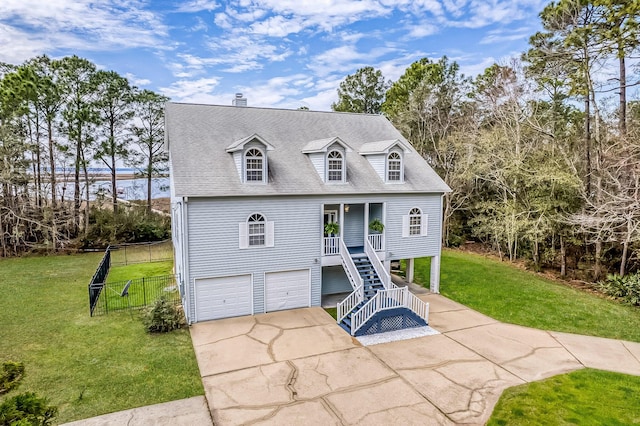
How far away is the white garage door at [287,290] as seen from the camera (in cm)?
1460

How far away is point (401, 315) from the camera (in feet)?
43.2


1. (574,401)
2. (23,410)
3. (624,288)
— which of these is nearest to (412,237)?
(574,401)

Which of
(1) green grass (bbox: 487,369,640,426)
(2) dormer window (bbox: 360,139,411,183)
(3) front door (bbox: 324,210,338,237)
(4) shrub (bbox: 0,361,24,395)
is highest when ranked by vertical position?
(2) dormer window (bbox: 360,139,411,183)

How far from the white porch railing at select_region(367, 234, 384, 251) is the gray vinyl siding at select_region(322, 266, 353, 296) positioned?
79.7 inches

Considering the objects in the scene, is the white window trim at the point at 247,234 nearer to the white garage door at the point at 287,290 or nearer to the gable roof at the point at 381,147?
the white garage door at the point at 287,290

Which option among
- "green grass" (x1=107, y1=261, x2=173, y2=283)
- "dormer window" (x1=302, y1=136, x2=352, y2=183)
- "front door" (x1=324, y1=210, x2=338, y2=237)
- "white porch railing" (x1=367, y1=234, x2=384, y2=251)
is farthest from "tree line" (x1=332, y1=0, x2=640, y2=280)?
"green grass" (x1=107, y1=261, x2=173, y2=283)

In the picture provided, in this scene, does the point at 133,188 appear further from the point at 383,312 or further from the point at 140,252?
the point at 383,312

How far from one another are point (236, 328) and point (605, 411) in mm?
10608

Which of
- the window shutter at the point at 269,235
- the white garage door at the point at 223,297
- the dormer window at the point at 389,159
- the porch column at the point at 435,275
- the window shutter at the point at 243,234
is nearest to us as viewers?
the white garage door at the point at 223,297

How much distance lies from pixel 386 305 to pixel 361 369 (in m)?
3.07

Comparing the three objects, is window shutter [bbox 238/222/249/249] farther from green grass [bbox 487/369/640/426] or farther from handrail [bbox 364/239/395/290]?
green grass [bbox 487/369/640/426]

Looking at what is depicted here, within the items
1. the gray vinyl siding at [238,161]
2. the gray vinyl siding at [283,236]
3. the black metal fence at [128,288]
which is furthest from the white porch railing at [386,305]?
the black metal fence at [128,288]

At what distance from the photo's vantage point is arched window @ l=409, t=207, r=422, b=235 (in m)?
16.8

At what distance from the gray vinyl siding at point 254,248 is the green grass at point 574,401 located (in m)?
8.25
